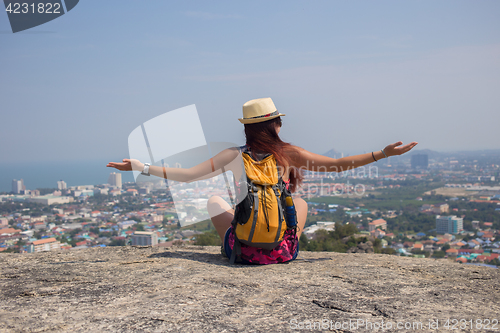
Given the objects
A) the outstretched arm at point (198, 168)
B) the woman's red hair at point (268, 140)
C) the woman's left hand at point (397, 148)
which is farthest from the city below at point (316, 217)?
the woman's left hand at point (397, 148)

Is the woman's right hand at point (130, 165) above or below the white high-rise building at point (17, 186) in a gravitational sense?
above

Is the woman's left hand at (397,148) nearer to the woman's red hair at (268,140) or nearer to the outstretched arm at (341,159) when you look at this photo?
the outstretched arm at (341,159)

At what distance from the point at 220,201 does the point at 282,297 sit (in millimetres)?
1486

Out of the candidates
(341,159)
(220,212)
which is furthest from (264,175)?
(341,159)

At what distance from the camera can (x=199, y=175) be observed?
328cm

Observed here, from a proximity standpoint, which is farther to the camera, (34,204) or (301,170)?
(34,204)

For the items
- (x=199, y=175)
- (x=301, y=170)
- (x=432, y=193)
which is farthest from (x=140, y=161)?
(x=432, y=193)

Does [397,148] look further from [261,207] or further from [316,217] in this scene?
[316,217]

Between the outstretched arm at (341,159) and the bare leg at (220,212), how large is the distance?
2.84 ft

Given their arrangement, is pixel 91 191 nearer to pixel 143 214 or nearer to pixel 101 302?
pixel 143 214

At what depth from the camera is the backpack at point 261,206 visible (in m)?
3.17

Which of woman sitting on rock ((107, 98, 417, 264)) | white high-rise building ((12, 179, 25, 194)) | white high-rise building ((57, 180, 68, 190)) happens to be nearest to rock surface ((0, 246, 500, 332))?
woman sitting on rock ((107, 98, 417, 264))

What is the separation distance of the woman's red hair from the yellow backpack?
7cm

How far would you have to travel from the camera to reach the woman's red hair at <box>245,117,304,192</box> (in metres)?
3.33
